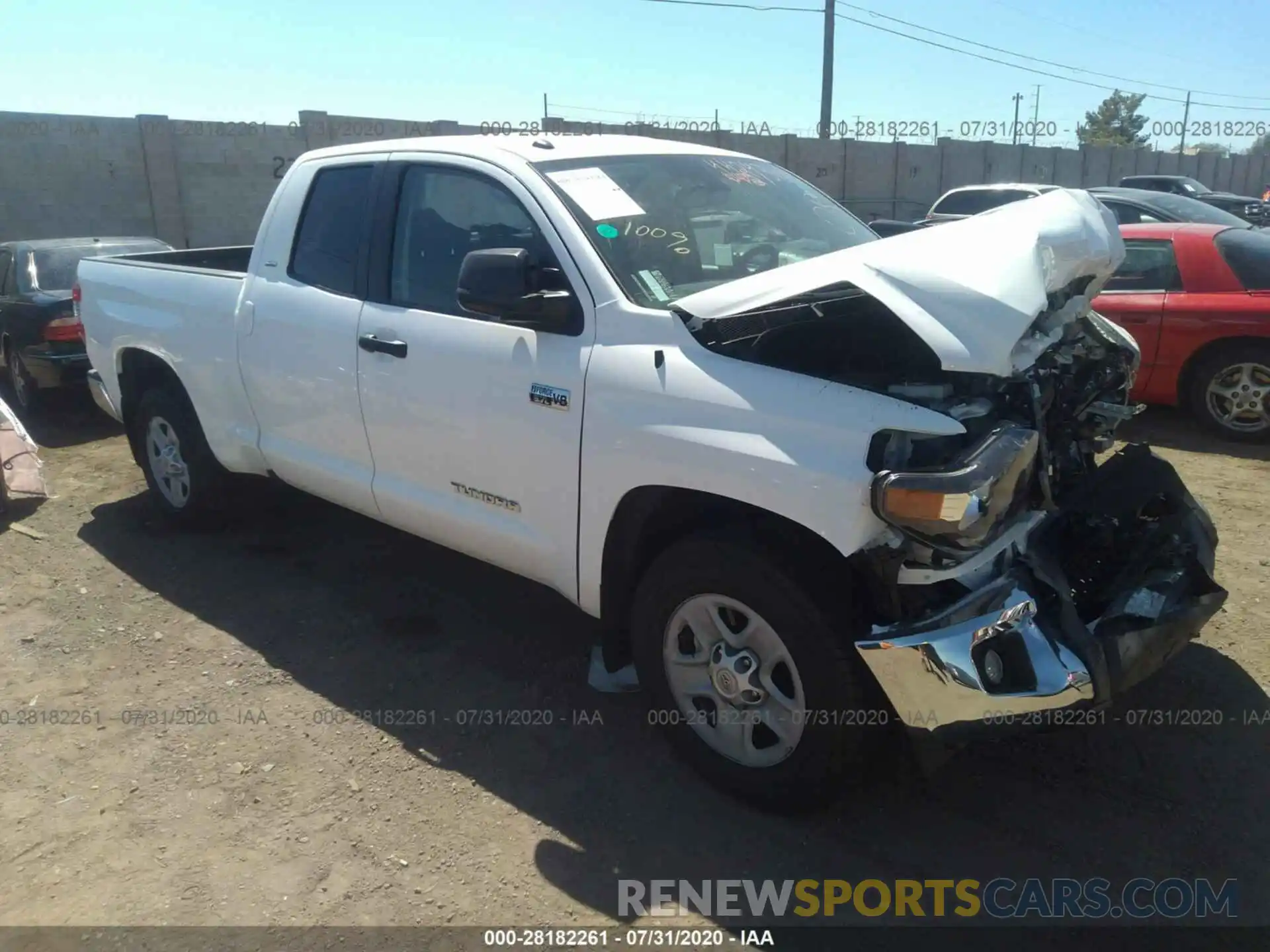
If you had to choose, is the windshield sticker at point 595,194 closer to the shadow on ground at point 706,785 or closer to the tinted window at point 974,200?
the shadow on ground at point 706,785

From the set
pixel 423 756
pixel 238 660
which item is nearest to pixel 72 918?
pixel 423 756

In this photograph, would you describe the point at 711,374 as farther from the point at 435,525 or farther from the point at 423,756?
the point at 423,756

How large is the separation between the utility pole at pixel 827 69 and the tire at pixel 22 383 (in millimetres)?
22065

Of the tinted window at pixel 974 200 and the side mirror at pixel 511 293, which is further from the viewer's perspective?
the tinted window at pixel 974 200

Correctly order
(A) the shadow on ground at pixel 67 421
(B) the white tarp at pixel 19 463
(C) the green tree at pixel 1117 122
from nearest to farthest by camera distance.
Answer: (B) the white tarp at pixel 19 463, (A) the shadow on ground at pixel 67 421, (C) the green tree at pixel 1117 122

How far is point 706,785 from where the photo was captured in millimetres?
3232

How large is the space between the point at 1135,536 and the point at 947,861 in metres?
1.27

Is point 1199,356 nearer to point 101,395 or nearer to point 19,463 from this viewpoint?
point 101,395

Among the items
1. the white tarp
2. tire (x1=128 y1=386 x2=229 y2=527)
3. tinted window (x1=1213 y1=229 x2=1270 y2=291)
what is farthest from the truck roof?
tinted window (x1=1213 y1=229 x2=1270 y2=291)

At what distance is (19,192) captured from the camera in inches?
601

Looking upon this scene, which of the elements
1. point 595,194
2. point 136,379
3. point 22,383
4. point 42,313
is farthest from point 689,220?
point 22,383

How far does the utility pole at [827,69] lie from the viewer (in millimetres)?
26047

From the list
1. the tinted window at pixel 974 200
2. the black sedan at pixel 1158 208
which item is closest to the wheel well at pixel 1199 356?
the black sedan at pixel 1158 208

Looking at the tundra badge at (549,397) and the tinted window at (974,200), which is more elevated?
the tinted window at (974,200)
